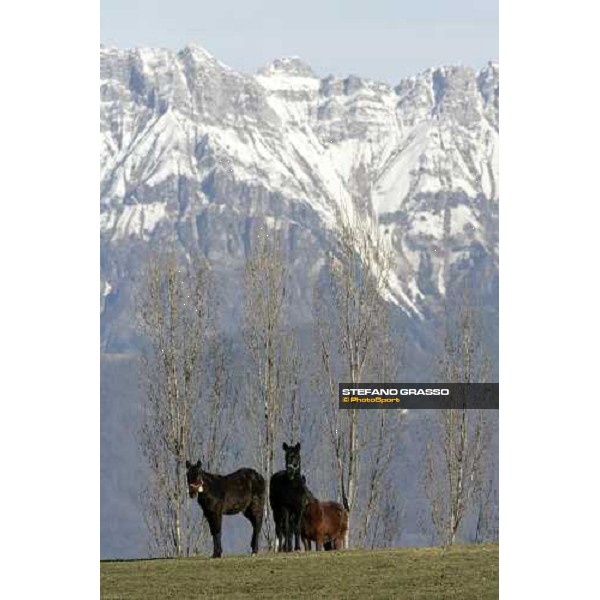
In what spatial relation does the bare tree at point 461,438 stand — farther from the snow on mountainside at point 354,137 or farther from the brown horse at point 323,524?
the brown horse at point 323,524

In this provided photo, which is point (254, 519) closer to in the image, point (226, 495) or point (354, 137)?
point (226, 495)

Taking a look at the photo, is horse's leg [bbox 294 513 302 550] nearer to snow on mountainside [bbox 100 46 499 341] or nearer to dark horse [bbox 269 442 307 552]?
dark horse [bbox 269 442 307 552]

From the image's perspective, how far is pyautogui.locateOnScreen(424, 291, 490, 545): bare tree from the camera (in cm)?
2134

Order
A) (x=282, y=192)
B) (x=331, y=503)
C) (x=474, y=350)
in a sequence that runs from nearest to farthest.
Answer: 1. (x=331, y=503)
2. (x=474, y=350)
3. (x=282, y=192)

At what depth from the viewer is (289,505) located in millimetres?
17000

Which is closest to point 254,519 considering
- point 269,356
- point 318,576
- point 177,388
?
point 318,576

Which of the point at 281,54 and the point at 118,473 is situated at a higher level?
the point at 281,54

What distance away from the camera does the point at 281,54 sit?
58.3ft
